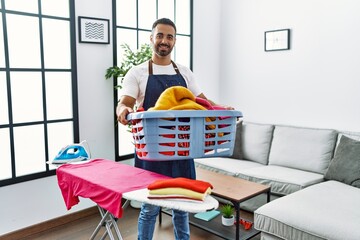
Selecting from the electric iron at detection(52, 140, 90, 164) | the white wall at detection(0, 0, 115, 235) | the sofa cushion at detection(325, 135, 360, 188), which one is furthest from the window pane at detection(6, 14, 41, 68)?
the sofa cushion at detection(325, 135, 360, 188)

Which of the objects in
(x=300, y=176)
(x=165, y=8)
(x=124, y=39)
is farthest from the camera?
(x=165, y=8)

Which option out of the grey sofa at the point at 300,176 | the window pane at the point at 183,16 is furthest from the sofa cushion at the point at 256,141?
the window pane at the point at 183,16

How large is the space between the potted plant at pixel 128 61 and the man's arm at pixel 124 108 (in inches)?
58.2

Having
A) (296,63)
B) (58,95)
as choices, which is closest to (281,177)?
(296,63)

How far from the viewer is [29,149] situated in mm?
2818

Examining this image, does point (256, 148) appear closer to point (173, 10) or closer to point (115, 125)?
point (115, 125)

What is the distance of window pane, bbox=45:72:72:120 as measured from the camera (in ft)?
9.52

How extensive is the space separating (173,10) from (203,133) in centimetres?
283

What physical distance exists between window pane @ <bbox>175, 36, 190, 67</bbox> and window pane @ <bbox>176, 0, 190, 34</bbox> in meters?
0.09

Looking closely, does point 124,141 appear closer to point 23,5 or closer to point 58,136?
point 58,136

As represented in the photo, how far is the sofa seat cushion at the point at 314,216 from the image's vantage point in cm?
199

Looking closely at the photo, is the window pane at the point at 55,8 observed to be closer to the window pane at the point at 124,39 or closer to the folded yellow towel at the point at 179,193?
the window pane at the point at 124,39

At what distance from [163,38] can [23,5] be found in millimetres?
1550

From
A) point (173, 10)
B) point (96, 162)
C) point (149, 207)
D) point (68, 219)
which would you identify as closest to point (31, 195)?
point (68, 219)
